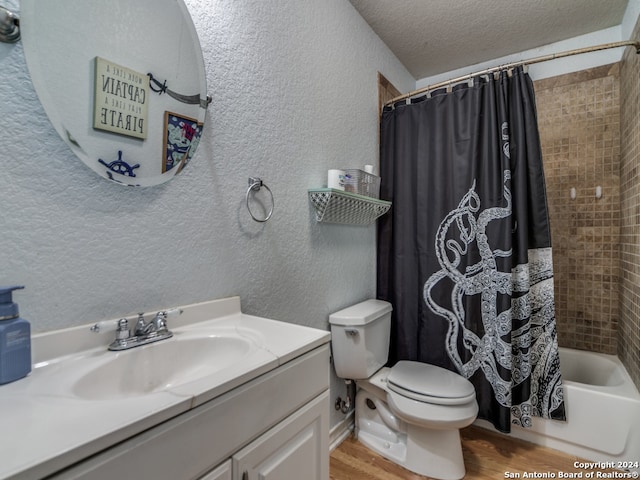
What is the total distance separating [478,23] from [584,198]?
1.32 m

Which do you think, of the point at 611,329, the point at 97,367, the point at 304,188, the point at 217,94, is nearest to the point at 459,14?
the point at 304,188

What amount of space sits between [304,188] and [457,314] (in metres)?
1.17

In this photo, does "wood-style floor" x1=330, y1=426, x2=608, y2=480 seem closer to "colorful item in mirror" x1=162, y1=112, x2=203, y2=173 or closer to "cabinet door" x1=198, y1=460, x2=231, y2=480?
"cabinet door" x1=198, y1=460, x2=231, y2=480

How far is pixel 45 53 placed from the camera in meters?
0.69

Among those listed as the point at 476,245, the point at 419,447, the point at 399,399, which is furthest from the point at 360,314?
the point at 476,245

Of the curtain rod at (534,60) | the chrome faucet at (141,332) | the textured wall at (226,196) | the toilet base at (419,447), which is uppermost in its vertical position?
the curtain rod at (534,60)

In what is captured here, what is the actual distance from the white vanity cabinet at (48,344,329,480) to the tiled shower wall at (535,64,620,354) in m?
2.06

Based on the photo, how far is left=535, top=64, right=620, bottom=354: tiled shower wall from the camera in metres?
1.94

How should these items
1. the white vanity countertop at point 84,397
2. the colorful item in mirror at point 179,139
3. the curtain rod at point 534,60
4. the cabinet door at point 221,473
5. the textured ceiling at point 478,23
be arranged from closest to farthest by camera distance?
the white vanity countertop at point 84,397
the cabinet door at point 221,473
the colorful item in mirror at point 179,139
the curtain rod at point 534,60
the textured ceiling at point 478,23

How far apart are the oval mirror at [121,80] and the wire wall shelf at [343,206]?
0.60m

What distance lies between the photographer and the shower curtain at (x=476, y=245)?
1.63 metres

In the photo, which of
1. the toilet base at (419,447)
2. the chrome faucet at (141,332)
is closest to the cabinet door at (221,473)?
the chrome faucet at (141,332)

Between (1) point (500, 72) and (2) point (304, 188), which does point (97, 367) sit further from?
(1) point (500, 72)

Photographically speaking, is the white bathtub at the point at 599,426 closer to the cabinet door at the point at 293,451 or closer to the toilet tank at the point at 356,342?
the toilet tank at the point at 356,342
